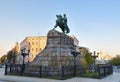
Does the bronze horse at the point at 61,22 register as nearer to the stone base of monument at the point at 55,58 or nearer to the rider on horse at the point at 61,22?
the rider on horse at the point at 61,22

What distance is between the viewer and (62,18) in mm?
29875

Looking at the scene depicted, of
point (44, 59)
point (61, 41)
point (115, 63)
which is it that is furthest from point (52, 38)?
point (115, 63)

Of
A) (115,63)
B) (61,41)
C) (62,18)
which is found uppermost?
(62,18)

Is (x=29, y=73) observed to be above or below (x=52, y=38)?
below

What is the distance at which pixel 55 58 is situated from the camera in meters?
27.4

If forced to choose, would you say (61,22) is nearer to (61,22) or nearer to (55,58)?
(61,22)

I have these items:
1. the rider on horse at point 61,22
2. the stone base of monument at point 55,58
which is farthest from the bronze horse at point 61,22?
the stone base of monument at point 55,58

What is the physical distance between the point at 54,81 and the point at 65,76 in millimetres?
4014

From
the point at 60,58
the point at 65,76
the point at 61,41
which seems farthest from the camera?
the point at 61,41

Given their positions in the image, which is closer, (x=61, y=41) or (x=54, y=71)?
(x=54, y=71)

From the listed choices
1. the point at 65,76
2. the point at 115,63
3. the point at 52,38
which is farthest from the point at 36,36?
the point at 65,76

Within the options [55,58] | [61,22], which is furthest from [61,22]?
[55,58]

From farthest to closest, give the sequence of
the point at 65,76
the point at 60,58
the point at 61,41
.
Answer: the point at 61,41
the point at 60,58
the point at 65,76

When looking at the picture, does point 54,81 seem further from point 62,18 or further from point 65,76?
point 62,18
